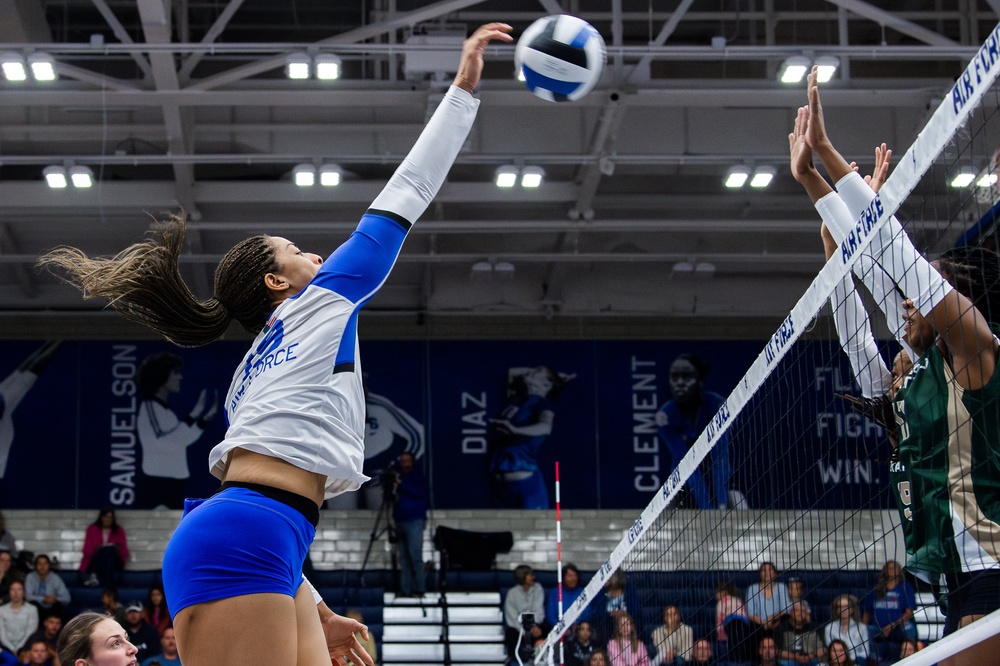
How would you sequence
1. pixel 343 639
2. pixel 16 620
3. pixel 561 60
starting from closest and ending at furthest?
pixel 343 639 → pixel 561 60 → pixel 16 620

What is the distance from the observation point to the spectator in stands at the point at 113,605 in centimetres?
1467

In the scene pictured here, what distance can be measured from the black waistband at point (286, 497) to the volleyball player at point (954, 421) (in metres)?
1.81

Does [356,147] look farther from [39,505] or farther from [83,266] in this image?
[83,266]

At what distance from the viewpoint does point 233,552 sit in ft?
8.89

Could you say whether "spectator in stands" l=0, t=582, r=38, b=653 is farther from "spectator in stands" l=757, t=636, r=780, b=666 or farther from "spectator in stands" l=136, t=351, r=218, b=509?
"spectator in stands" l=757, t=636, r=780, b=666

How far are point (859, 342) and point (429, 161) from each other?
1.95 meters

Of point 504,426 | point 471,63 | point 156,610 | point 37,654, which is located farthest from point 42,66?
point 471,63

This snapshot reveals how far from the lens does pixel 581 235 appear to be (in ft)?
58.3

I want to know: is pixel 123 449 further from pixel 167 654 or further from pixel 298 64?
pixel 298 64

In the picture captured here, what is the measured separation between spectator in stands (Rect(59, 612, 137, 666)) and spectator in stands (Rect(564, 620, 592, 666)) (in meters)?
8.54

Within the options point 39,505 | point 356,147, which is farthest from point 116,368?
point 356,147

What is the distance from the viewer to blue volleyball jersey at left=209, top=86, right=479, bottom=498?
9.60 ft

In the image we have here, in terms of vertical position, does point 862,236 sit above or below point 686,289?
below

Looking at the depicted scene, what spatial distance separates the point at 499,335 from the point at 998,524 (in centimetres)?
1594
